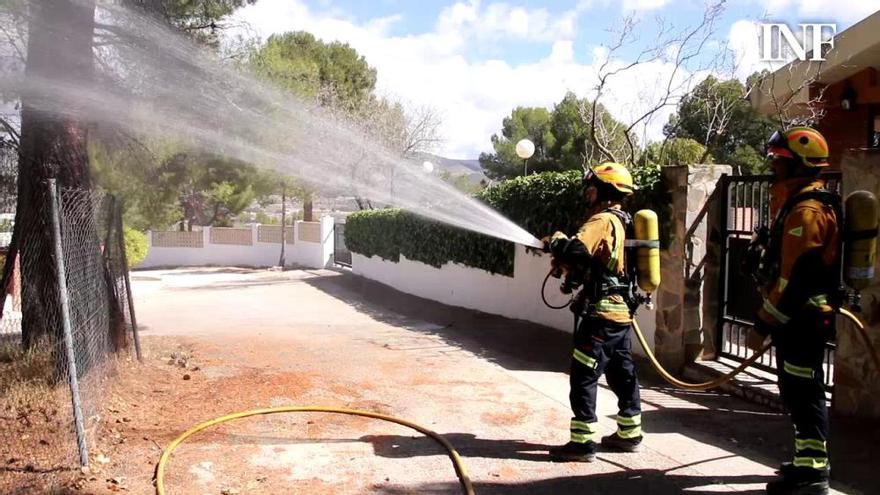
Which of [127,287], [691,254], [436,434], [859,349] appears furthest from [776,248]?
[127,287]

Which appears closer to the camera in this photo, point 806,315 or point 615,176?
point 806,315

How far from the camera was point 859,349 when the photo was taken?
4945mm

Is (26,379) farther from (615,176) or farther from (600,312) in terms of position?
(615,176)

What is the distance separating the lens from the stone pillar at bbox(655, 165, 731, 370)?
6.56 metres

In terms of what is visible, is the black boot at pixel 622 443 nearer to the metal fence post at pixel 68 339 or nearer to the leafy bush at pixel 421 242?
the metal fence post at pixel 68 339

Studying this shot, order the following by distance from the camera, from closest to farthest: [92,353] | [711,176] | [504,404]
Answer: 1. [92,353]
2. [504,404]
3. [711,176]

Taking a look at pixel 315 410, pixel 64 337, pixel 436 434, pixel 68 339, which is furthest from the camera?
pixel 315 410

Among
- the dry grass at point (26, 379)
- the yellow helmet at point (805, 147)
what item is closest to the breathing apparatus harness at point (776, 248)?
the yellow helmet at point (805, 147)

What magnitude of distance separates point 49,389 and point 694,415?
193 inches

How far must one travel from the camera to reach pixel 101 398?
17.4 ft

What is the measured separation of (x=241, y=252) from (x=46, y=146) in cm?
2226

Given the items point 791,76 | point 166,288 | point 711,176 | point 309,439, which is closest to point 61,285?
point 309,439

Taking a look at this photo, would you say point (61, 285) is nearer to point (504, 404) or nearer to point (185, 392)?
point (185, 392)

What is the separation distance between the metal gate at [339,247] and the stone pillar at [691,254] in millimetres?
17934
